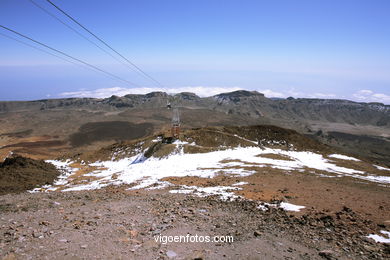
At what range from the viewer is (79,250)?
23.3ft

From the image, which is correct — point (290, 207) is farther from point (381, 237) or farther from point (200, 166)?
point (200, 166)

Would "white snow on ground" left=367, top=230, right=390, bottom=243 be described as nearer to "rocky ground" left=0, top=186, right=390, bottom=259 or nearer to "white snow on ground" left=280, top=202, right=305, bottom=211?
"rocky ground" left=0, top=186, right=390, bottom=259

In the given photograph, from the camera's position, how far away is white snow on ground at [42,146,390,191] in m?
22.7

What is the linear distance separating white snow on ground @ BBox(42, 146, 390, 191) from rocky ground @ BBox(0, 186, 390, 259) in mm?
8585

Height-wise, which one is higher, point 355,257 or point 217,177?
point 355,257

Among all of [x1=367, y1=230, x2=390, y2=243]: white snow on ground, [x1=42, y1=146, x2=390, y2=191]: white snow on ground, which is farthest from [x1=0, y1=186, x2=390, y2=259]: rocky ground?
[x1=42, y1=146, x2=390, y2=191]: white snow on ground

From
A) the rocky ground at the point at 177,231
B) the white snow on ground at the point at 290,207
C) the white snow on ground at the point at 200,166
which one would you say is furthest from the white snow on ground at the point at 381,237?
the white snow on ground at the point at 200,166

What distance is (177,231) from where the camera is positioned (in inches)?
339

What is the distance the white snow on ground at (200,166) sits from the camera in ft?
74.4

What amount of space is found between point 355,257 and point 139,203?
9597 mm

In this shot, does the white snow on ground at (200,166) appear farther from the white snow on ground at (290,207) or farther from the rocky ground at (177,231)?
the white snow on ground at (290,207)

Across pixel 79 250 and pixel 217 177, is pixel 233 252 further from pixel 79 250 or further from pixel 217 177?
pixel 217 177

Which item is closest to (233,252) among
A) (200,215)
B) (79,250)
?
(200,215)

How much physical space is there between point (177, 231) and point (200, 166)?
18294 mm
